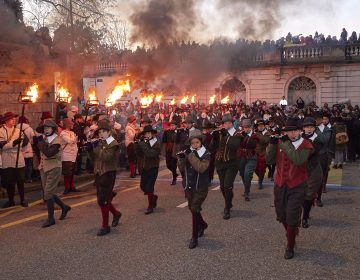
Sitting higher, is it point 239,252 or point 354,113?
point 354,113

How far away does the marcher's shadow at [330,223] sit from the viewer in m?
6.41

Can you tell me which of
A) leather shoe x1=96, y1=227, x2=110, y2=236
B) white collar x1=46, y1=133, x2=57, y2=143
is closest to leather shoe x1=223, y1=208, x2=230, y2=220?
leather shoe x1=96, y1=227, x2=110, y2=236

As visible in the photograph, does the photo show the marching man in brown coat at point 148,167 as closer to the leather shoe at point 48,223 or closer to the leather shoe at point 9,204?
the leather shoe at point 48,223

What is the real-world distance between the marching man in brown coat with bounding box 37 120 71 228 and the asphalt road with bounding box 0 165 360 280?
0.27m

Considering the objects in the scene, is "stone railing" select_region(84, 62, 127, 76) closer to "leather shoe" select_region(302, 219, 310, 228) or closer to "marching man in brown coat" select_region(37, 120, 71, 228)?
"marching man in brown coat" select_region(37, 120, 71, 228)

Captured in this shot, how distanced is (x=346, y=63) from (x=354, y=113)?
10.9 meters

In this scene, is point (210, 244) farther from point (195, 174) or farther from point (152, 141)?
point (152, 141)

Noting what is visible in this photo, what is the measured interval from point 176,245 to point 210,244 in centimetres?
44

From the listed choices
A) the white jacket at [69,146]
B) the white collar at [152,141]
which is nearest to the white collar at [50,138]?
the white collar at [152,141]

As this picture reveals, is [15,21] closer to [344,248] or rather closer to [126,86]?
[126,86]

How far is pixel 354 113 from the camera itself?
15.2 meters

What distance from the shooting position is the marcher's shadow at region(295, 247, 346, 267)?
4.88m

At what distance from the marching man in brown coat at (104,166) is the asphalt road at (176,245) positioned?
380 millimetres

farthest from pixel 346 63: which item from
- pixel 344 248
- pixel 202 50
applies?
pixel 344 248
